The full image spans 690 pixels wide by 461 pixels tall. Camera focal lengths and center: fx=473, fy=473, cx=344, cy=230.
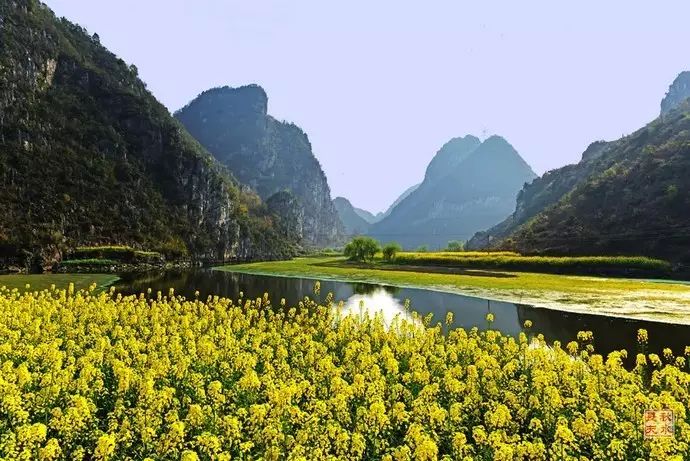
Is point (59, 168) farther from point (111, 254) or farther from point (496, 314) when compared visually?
point (496, 314)

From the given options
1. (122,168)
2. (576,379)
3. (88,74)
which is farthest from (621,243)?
(88,74)

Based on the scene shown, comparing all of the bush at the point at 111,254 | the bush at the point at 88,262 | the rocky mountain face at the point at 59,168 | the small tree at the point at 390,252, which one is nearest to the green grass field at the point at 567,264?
the small tree at the point at 390,252

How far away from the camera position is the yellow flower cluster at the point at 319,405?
35.0 ft

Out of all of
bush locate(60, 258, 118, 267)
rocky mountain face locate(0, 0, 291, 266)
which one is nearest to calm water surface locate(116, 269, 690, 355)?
bush locate(60, 258, 118, 267)

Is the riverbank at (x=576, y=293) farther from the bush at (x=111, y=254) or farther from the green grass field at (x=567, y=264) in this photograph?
the bush at (x=111, y=254)

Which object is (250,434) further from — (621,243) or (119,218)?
(119,218)

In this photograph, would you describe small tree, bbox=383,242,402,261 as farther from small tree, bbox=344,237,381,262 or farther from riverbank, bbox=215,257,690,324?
riverbank, bbox=215,257,690,324

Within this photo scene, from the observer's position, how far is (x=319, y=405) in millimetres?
12156

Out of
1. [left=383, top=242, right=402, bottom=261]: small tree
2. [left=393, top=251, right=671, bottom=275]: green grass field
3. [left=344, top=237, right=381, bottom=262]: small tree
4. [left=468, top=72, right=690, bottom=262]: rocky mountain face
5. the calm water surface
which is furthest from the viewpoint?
[left=344, top=237, right=381, bottom=262]: small tree

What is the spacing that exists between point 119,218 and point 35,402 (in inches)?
6289

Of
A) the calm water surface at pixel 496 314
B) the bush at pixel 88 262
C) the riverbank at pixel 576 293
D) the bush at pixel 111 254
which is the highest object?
the bush at pixel 111 254

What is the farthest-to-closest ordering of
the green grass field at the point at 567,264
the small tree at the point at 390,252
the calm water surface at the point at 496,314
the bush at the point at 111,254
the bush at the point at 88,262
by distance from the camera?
1. the small tree at the point at 390,252
2. the bush at the point at 111,254
3. the bush at the point at 88,262
4. the green grass field at the point at 567,264
5. the calm water surface at the point at 496,314

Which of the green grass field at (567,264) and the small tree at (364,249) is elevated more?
the small tree at (364,249)

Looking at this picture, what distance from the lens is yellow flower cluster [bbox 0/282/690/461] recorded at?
10.7 metres
